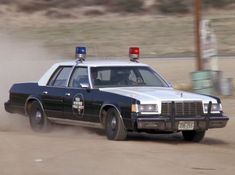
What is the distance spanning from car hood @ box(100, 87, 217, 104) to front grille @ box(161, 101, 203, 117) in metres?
0.09

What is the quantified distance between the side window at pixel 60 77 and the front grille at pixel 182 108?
2632mm

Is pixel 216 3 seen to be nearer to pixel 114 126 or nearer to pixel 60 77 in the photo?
pixel 60 77

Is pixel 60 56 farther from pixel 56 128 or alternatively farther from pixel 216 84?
pixel 56 128

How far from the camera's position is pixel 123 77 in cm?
1389

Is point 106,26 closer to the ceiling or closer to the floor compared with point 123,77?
closer to the ceiling

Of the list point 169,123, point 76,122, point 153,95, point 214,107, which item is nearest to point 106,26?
point 76,122

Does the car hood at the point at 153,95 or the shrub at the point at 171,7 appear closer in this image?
the car hood at the point at 153,95

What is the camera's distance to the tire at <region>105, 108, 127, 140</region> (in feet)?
41.3

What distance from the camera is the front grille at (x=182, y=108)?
40.7 feet

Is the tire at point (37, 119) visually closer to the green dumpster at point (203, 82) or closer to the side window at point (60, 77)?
the side window at point (60, 77)

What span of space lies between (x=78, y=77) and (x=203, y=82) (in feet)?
31.6

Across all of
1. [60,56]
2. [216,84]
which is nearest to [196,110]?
[216,84]

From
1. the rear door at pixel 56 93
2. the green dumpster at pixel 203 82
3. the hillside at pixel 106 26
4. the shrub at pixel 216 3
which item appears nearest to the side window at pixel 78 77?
the rear door at pixel 56 93

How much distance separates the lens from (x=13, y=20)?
72.9m
